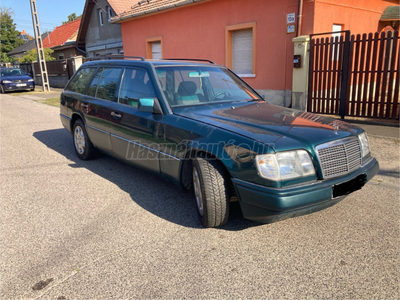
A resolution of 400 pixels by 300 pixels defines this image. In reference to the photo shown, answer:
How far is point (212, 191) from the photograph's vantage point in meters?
3.11

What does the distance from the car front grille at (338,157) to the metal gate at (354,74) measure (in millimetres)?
5532

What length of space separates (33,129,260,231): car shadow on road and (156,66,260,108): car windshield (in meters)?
1.08

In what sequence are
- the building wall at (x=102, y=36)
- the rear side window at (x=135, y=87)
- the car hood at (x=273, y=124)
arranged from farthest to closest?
the building wall at (x=102, y=36)
the rear side window at (x=135, y=87)
the car hood at (x=273, y=124)

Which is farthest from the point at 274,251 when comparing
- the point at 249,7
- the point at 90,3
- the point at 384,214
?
the point at 90,3

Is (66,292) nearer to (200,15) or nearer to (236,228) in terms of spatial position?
(236,228)

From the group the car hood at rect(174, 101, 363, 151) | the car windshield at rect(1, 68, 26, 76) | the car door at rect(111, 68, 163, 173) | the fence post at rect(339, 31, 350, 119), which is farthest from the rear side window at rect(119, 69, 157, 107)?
the car windshield at rect(1, 68, 26, 76)

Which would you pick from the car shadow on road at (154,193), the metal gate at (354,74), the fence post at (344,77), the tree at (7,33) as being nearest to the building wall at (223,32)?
the metal gate at (354,74)

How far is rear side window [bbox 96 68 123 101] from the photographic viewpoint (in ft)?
15.4

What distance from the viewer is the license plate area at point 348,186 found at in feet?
9.60

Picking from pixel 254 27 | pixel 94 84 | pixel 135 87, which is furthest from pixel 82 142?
pixel 254 27

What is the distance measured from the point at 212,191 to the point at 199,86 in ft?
5.24

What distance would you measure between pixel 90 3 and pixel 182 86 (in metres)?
24.3

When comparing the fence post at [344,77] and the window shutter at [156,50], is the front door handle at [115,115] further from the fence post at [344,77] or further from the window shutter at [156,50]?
the window shutter at [156,50]

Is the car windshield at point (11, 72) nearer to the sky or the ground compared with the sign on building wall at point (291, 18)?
nearer to the ground
